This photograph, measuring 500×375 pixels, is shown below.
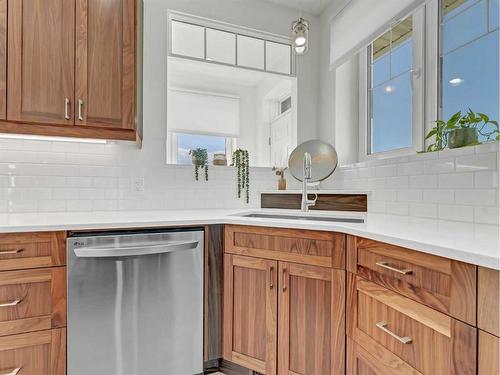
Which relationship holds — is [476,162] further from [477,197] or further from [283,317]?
[283,317]

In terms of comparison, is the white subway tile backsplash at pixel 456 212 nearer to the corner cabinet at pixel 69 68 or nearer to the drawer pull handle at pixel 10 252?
the corner cabinet at pixel 69 68

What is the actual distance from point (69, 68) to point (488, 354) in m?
2.13

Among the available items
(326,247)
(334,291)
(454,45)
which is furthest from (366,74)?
(334,291)

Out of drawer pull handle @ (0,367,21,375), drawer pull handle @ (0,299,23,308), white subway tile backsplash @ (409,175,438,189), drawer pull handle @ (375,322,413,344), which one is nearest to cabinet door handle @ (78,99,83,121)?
drawer pull handle @ (0,299,23,308)

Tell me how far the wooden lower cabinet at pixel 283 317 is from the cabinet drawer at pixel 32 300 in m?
0.81

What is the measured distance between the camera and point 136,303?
146cm

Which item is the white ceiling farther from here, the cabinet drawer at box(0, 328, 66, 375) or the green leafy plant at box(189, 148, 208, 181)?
the cabinet drawer at box(0, 328, 66, 375)

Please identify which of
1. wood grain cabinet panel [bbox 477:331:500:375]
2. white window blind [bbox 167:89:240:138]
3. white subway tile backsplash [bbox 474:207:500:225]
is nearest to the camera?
wood grain cabinet panel [bbox 477:331:500:375]

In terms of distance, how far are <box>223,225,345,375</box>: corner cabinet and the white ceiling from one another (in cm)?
211

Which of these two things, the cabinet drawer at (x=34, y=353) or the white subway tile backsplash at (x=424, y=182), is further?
the white subway tile backsplash at (x=424, y=182)

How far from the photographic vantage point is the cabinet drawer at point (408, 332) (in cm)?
80

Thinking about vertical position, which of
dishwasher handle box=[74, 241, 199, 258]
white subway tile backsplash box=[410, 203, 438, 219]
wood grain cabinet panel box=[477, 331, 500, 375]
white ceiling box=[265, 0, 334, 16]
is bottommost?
wood grain cabinet panel box=[477, 331, 500, 375]

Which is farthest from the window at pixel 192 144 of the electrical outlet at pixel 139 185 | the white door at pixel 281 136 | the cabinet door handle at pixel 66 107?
the cabinet door handle at pixel 66 107

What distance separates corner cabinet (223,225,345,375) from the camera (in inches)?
53.6
